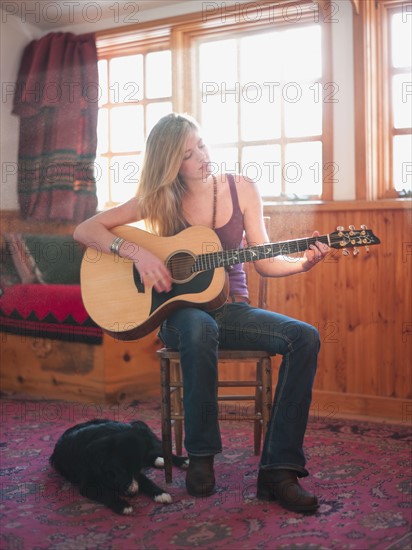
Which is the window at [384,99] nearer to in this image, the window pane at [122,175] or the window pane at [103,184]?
the window pane at [122,175]

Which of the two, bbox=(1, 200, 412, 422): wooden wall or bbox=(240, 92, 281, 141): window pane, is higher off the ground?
bbox=(240, 92, 281, 141): window pane

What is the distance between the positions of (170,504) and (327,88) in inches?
80.9

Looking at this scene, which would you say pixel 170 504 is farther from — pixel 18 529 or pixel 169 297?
pixel 169 297

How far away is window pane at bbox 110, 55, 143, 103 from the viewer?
3.84 meters

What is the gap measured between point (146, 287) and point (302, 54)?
1759 millimetres

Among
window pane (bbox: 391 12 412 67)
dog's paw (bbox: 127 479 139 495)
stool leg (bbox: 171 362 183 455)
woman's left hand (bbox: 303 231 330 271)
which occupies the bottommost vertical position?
dog's paw (bbox: 127 479 139 495)

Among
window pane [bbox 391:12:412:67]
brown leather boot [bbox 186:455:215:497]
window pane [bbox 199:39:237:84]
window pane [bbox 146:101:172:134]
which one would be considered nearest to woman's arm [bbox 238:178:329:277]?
brown leather boot [bbox 186:455:215:497]

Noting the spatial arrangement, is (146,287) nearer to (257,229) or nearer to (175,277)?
(175,277)

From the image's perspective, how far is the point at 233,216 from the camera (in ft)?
7.29

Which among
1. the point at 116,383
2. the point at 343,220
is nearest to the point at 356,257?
the point at 343,220

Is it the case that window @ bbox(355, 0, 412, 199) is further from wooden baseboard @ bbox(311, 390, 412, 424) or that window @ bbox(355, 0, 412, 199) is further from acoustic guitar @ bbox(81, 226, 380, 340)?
acoustic guitar @ bbox(81, 226, 380, 340)

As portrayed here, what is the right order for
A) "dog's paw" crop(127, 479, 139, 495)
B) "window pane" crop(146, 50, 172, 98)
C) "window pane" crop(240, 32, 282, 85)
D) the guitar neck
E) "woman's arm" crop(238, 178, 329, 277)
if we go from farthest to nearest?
"window pane" crop(146, 50, 172, 98)
"window pane" crop(240, 32, 282, 85)
"woman's arm" crop(238, 178, 329, 277)
the guitar neck
"dog's paw" crop(127, 479, 139, 495)

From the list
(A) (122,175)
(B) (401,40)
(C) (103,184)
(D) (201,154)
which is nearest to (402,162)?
(B) (401,40)

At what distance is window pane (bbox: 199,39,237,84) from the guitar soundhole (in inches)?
66.0
